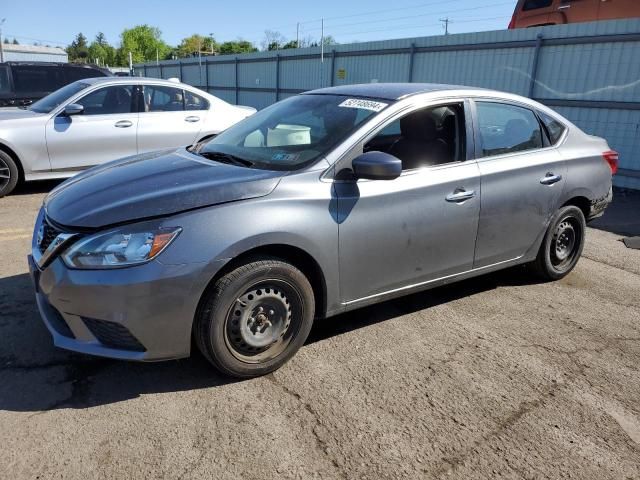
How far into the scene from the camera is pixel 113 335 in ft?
8.63

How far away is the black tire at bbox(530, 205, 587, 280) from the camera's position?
437cm

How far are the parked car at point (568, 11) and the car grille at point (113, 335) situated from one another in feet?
38.5

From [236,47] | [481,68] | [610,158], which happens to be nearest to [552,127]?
[610,158]

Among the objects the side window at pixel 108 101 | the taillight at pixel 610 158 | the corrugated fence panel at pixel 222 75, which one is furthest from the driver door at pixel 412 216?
the corrugated fence panel at pixel 222 75

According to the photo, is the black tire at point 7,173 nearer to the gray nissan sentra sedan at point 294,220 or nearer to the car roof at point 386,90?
the gray nissan sentra sedan at point 294,220

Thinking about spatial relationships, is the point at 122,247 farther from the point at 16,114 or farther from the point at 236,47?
the point at 236,47

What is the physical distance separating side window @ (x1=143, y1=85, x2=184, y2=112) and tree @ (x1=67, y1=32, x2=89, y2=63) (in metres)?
117

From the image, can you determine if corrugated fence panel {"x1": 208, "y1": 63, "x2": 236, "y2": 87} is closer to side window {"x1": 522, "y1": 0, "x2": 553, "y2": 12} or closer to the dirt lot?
side window {"x1": 522, "y1": 0, "x2": 553, "y2": 12}

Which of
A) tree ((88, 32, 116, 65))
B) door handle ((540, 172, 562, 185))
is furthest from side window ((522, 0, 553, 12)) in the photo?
tree ((88, 32, 116, 65))

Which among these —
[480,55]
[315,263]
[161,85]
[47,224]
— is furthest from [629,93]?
[47,224]

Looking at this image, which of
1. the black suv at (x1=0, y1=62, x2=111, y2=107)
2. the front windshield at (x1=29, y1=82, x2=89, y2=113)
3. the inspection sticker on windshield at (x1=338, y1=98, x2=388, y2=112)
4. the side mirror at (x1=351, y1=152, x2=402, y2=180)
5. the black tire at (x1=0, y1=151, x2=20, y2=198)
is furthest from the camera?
the black suv at (x1=0, y1=62, x2=111, y2=107)

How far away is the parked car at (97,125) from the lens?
268 inches

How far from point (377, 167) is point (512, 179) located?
1.44 metres

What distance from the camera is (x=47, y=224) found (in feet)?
9.59
